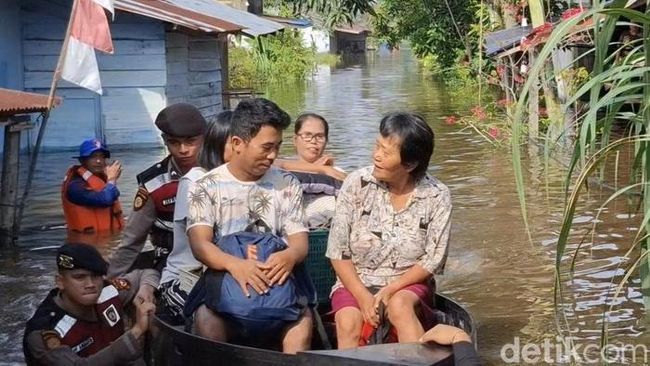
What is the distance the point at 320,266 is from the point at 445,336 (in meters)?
1.38

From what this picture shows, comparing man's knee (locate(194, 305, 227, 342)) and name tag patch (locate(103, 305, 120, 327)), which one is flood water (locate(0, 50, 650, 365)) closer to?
man's knee (locate(194, 305, 227, 342))

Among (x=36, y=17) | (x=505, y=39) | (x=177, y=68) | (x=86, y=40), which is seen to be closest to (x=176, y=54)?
(x=177, y=68)

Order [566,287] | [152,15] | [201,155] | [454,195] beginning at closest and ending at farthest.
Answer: [201,155], [566,287], [454,195], [152,15]

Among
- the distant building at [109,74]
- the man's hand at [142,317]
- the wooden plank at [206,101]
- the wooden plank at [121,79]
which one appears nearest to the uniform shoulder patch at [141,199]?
the man's hand at [142,317]

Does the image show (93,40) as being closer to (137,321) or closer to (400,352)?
(137,321)

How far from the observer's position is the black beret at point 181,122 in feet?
17.4

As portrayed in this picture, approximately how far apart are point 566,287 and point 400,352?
163 inches

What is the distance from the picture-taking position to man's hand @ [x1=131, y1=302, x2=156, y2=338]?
5.11 metres

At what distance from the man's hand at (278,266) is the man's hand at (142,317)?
0.96m

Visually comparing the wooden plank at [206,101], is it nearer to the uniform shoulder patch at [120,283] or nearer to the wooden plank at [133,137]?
the wooden plank at [133,137]

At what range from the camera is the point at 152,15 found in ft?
52.2

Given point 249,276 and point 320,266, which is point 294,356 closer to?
point 249,276

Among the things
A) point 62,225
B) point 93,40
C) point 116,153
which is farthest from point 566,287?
point 116,153

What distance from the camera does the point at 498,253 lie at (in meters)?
9.56
